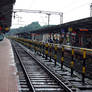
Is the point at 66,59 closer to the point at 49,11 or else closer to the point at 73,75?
the point at 73,75

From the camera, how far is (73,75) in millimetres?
10805

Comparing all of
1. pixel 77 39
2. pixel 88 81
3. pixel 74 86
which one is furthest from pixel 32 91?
pixel 77 39

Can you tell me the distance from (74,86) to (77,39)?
14801 mm

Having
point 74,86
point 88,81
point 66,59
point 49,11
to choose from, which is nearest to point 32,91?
point 74,86

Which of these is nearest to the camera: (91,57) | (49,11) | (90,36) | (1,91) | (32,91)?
(1,91)

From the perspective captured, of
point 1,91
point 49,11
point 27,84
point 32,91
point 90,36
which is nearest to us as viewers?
point 1,91

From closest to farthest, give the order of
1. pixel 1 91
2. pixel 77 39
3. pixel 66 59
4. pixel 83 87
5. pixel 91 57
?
pixel 1 91
pixel 83 87
pixel 91 57
pixel 66 59
pixel 77 39

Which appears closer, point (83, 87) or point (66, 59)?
point (83, 87)

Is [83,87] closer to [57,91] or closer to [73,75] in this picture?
[57,91]

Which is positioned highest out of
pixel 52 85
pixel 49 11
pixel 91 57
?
pixel 49 11

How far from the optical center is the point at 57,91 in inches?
301

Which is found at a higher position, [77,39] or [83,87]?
[77,39]

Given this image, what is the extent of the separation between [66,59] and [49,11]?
1881 cm

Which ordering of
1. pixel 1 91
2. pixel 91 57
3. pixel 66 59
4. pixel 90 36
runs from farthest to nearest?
pixel 90 36
pixel 66 59
pixel 91 57
pixel 1 91
